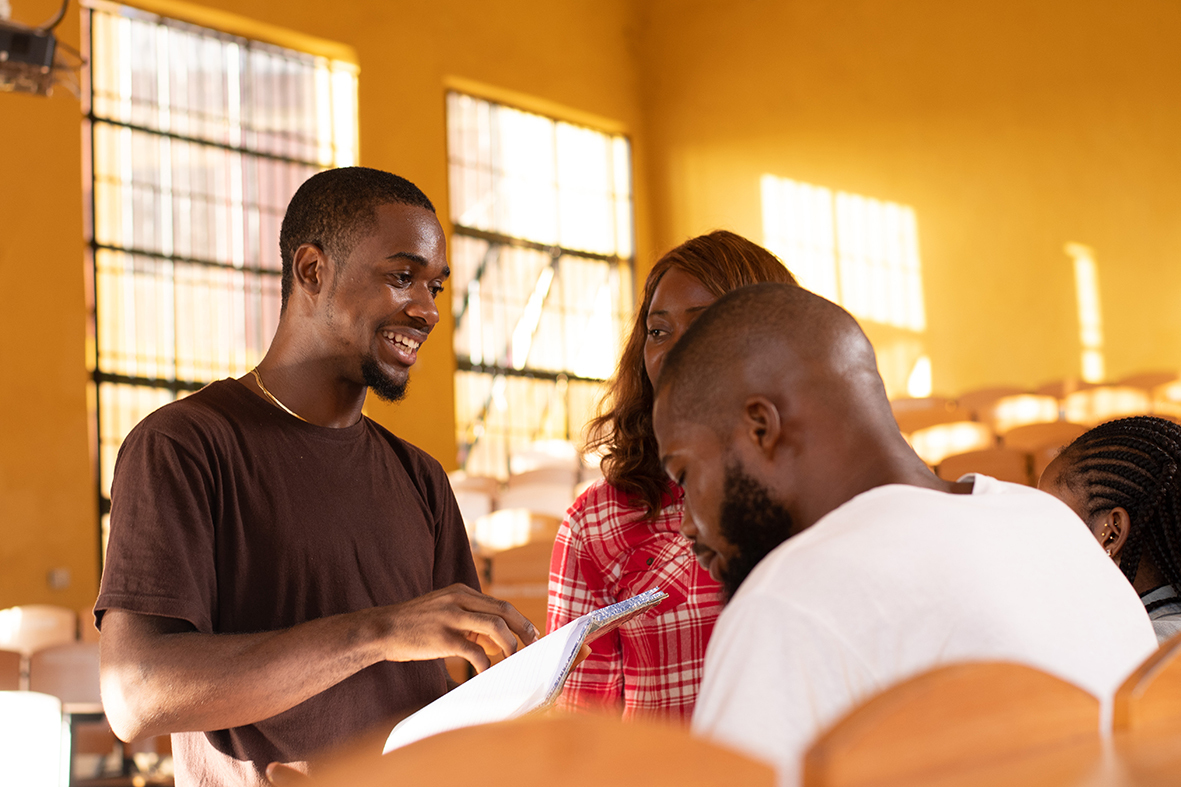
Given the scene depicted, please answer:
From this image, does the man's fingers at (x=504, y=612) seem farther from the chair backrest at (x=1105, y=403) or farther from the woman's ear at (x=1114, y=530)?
the chair backrest at (x=1105, y=403)

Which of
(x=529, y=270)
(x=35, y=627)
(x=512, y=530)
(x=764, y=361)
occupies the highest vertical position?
(x=529, y=270)

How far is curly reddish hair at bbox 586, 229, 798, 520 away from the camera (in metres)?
2.06

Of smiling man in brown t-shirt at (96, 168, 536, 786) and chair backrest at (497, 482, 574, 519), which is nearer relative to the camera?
smiling man in brown t-shirt at (96, 168, 536, 786)

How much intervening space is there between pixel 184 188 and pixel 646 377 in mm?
10115

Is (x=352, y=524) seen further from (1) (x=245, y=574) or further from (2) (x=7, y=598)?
(2) (x=7, y=598)

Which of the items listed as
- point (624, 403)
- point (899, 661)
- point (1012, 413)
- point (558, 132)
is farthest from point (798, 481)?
point (558, 132)

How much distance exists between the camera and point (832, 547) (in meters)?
0.99

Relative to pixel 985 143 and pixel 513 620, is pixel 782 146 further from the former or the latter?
pixel 513 620

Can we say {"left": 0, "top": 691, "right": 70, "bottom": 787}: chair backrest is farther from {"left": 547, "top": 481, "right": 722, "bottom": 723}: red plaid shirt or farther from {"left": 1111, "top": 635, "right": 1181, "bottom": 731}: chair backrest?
{"left": 1111, "top": 635, "right": 1181, "bottom": 731}: chair backrest

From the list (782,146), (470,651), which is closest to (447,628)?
(470,651)

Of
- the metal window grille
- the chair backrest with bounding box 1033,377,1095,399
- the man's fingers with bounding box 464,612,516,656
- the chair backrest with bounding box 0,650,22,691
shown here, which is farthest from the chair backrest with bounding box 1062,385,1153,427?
the man's fingers with bounding box 464,612,516,656

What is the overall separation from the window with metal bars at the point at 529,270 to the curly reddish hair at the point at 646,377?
1007 cm

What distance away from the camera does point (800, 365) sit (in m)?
1.25

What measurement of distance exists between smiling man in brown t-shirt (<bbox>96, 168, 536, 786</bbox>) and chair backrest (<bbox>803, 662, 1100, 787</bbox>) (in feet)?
3.14
